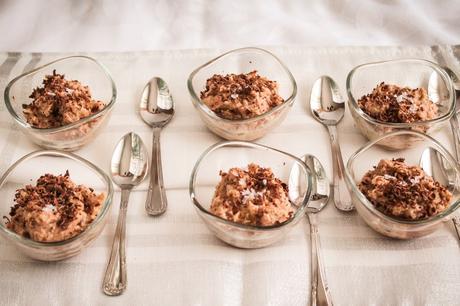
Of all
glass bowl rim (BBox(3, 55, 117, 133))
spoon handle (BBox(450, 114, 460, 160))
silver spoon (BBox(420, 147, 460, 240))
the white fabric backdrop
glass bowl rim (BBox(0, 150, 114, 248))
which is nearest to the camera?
glass bowl rim (BBox(0, 150, 114, 248))

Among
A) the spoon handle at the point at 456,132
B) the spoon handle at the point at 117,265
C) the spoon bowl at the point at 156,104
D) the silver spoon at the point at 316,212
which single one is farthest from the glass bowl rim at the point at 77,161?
the spoon handle at the point at 456,132

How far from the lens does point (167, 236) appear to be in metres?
1.84

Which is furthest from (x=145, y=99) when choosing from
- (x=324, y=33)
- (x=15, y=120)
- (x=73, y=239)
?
(x=324, y=33)

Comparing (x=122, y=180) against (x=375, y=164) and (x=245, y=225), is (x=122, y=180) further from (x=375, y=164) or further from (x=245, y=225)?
(x=375, y=164)

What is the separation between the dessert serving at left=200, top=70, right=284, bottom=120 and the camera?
2074 mm

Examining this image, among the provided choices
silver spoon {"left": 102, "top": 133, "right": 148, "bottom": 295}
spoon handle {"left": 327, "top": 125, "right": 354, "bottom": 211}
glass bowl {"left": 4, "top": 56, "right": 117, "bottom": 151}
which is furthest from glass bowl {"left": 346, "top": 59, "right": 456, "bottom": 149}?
glass bowl {"left": 4, "top": 56, "right": 117, "bottom": 151}

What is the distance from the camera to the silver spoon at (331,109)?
204cm

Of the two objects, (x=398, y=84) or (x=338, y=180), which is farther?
(x=398, y=84)

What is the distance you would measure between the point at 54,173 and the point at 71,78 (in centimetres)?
50

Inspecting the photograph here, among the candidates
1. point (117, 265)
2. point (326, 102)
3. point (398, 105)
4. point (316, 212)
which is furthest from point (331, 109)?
point (117, 265)

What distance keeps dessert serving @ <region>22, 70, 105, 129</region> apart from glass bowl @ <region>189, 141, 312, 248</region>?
508 mm

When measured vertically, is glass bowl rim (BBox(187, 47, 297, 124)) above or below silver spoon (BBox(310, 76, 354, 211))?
above

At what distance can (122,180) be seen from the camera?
6.52ft

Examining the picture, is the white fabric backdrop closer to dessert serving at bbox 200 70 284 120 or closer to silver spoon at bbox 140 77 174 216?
silver spoon at bbox 140 77 174 216
